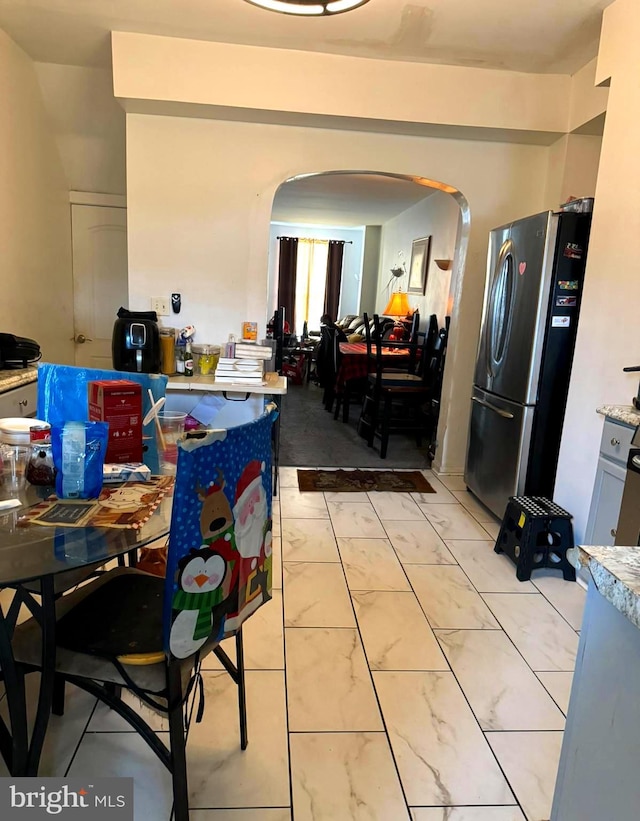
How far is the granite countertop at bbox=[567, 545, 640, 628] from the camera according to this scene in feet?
2.44

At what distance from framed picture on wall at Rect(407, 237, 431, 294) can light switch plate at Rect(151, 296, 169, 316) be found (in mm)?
3575

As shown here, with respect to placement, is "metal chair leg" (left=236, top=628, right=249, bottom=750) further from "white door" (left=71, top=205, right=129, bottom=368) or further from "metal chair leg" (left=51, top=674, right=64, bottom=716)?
"white door" (left=71, top=205, right=129, bottom=368)

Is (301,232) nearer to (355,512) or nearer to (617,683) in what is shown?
(355,512)

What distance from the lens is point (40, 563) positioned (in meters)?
1.00

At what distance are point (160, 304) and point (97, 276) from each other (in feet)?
3.43

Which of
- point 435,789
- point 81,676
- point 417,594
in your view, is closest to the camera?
point 81,676

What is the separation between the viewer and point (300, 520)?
307cm

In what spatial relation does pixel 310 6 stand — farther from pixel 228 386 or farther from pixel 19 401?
pixel 19 401

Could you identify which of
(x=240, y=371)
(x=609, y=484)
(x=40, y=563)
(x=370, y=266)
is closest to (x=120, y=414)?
(x=40, y=563)

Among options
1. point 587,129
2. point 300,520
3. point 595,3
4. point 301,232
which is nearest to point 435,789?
point 300,520

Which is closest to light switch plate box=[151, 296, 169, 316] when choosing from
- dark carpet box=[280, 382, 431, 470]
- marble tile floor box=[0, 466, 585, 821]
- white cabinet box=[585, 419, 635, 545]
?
dark carpet box=[280, 382, 431, 470]

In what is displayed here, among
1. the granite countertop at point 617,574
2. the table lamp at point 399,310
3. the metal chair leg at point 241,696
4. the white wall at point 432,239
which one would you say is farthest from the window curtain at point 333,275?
the granite countertop at point 617,574

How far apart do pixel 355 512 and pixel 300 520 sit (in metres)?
0.37

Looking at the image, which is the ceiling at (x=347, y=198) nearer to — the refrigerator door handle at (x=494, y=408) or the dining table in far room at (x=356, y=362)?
the dining table in far room at (x=356, y=362)
